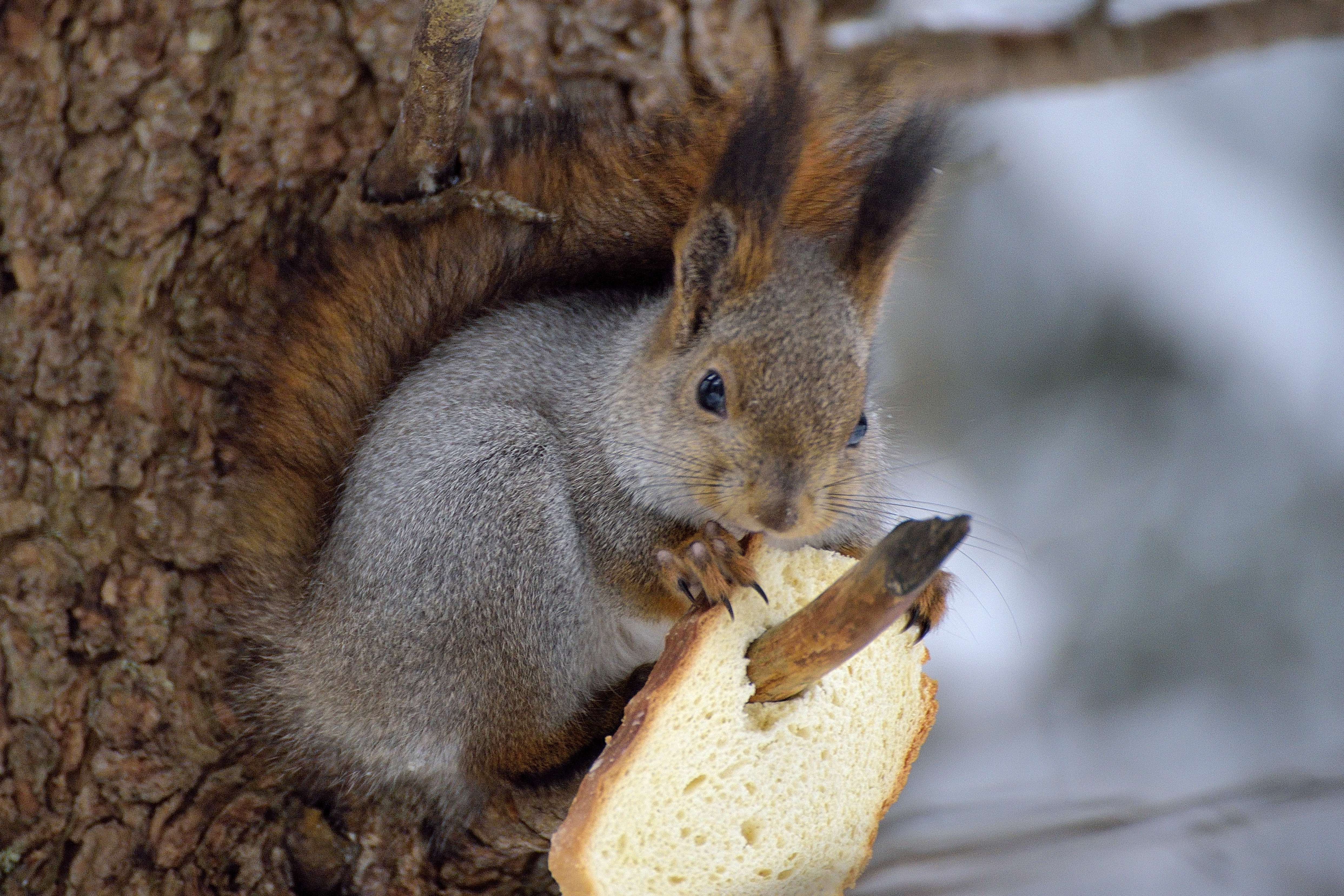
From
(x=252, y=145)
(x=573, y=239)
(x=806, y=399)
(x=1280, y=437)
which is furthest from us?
(x=1280, y=437)

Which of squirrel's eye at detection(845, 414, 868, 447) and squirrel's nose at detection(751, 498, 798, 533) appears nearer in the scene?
squirrel's nose at detection(751, 498, 798, 533)

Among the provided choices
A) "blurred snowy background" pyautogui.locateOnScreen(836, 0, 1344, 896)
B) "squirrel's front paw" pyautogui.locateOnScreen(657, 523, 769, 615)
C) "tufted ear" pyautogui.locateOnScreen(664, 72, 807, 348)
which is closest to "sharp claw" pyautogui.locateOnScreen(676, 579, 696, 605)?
"squirrel's front paw" pyautogui.locateOnScreen(657, 523, 769, 615)

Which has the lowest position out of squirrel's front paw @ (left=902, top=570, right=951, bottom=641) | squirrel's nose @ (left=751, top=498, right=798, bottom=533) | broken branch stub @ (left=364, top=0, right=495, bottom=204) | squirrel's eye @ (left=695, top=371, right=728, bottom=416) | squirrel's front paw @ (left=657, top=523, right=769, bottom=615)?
squirrel's front paw @ (left=902, top=570, right=951, bottom=641)

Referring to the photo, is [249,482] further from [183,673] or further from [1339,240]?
[1339,240]

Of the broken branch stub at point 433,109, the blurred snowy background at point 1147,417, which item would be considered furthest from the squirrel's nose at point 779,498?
the blurred snowy background at point 1147,417

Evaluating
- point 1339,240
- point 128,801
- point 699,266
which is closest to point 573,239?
point 699,266

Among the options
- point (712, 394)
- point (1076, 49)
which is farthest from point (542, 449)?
point (1076, 49)

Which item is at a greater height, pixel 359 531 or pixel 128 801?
pixel 359 531

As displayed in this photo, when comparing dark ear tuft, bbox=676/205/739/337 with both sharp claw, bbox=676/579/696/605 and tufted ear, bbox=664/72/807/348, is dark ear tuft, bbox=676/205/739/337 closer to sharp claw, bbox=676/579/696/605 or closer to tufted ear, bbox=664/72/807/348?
tufted ear, bbox=664/72/807/348
